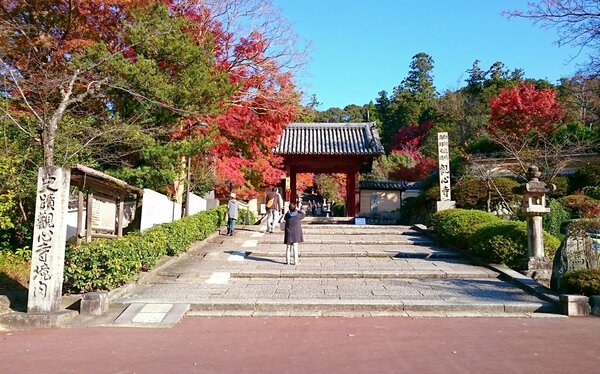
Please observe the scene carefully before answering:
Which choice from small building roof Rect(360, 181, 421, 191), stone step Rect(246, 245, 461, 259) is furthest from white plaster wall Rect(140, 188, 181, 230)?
small building roof Rect(360, 181, 421, 191)

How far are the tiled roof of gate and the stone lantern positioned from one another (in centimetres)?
1244

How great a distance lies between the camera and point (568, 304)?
6.88 metres

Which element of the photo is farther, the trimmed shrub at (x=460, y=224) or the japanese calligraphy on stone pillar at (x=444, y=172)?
the japanese calligraphy on stone pillar at (x=444, y=172)

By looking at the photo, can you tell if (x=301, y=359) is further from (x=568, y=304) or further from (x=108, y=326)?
(x=568, y=304)

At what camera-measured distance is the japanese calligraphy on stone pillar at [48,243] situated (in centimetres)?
645

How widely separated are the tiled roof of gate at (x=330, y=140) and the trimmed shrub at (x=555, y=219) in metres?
8.07

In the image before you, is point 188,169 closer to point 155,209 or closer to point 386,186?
point 155,209

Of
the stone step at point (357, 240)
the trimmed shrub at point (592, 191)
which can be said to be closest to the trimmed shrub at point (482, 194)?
the trimmed shrub at point (592, 191)

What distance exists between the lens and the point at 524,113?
25.3m

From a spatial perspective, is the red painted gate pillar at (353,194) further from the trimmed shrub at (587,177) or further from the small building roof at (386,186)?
the trimmed shrub at (587,177)

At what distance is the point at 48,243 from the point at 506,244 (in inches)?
357

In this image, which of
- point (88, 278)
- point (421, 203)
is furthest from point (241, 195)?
point (88, 278)

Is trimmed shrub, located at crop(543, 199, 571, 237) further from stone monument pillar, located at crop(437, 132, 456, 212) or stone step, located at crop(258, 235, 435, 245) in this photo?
stone step, located at crop(258, 235, 435, 245)

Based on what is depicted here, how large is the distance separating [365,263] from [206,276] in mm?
3872
